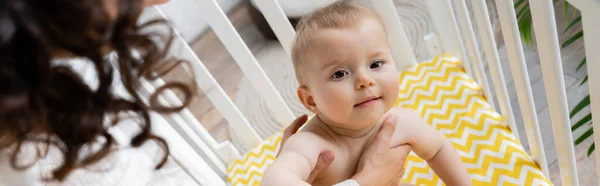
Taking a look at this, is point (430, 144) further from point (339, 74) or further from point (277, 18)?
point (277, 18)

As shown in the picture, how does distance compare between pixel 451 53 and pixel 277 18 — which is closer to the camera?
pixel 277 18

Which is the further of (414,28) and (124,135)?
(414,28)

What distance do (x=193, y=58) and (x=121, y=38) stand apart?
2.09ft

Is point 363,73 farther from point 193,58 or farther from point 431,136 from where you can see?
point 193,58

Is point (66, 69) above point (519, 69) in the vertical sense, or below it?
above

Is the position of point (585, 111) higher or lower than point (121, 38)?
lower

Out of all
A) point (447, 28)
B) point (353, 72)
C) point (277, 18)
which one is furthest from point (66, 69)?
point (447, 28)

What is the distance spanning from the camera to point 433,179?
3.57 feet

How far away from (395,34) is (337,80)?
45 centimetres

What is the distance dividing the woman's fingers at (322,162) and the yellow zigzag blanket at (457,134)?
0.27 m

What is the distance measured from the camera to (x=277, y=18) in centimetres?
116

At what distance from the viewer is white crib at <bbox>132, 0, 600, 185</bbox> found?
753 mm

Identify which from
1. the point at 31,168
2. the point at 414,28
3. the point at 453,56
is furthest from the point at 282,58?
the point at 31,168

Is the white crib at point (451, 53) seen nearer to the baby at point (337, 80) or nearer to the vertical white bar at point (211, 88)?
the vertical white bar at point (211, 88)
